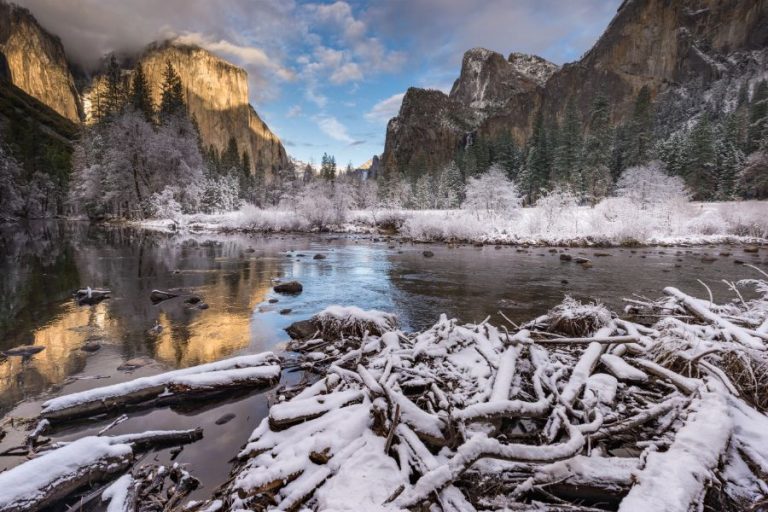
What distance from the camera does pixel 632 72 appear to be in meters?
150

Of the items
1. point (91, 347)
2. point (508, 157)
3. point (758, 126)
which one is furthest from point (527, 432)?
point (758, 126)

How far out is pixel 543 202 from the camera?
121ft

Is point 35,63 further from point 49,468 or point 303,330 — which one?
point 49,468

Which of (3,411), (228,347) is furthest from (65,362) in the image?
(228,347)

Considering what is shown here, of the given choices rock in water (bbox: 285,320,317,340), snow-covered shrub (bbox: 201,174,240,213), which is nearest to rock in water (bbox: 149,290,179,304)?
rock in water (bbox: 285,320,317,340)

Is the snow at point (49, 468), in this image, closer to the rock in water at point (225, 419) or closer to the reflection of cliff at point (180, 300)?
the rock in water at point (225, 419)

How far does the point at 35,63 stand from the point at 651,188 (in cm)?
23925

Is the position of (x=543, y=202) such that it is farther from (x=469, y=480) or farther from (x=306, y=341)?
(x=469, y=480)

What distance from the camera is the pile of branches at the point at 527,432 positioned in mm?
2434

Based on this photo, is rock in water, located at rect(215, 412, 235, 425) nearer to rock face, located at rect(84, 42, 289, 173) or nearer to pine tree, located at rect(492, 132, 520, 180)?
pine tree, located at rect(492, 132, 520, 180)


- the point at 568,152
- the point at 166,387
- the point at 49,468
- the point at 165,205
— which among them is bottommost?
the point at 166,387

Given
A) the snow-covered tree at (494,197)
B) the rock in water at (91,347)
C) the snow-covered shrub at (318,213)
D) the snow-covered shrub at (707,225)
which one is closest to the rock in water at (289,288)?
the rock in water at (91,347)

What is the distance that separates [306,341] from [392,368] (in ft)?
9.97

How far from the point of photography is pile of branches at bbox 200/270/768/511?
7.98 ft
